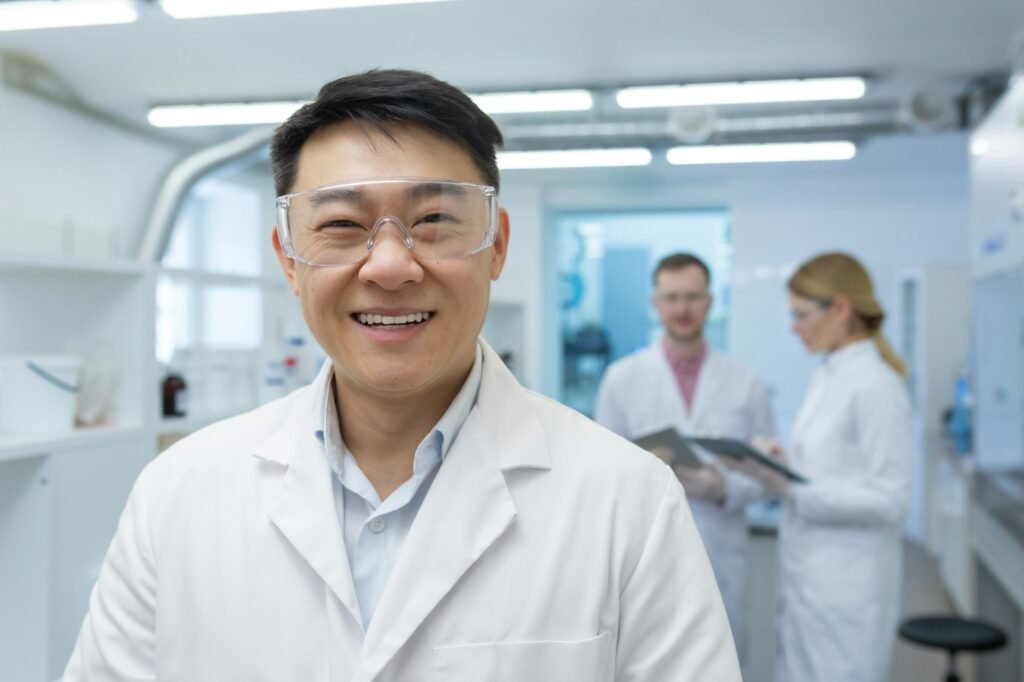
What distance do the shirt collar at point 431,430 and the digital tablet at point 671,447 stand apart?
121 cm

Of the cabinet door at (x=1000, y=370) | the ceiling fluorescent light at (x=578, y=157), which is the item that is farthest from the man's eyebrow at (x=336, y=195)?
the ceiling fluorescent light at (x=578, y=157)

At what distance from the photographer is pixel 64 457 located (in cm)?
208

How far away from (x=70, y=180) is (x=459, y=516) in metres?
5.89

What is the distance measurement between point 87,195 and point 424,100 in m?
5.91

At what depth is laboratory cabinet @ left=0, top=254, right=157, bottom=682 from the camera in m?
1.97

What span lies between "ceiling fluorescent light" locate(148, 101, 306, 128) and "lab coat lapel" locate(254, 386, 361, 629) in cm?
461

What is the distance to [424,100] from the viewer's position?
108 centimetres

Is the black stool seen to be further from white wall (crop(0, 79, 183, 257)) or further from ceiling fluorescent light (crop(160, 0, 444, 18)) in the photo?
white wall (crop(0, 79, 183, 257))

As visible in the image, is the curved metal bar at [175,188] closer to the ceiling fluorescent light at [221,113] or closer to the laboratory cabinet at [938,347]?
the ceiling fluorescent light at [221,113]

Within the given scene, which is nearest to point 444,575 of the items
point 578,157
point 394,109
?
point 394,109

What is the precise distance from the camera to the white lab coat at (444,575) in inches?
41.9

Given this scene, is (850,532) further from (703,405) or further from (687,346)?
(687,346)

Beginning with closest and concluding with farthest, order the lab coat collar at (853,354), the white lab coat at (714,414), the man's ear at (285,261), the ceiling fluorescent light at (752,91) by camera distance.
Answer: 1. the man's ear at (285,261)
2. the lab coat collar at (853,354)
3. the white lab coat at (714,414)
4. the ceiling fluorescent light at (752,91)

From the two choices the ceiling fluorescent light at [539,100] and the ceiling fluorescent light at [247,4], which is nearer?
the ceiling fluorescent light at [247,4]
